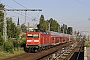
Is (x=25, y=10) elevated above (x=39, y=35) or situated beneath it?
elevated above

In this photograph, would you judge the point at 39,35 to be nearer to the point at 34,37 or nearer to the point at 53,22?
the point at 34,37

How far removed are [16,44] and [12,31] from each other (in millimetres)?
32722

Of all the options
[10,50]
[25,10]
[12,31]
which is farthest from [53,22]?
[10,50]

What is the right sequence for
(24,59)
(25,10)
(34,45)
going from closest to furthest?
(24,59), (34,45), (25,10)

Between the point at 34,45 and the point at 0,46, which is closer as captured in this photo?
the point at 0,46

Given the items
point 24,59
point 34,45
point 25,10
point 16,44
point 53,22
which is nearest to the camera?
point 24,59

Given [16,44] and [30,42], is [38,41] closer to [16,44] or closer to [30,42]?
[30,42]

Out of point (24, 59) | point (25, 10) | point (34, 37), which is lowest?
point (24, 59)

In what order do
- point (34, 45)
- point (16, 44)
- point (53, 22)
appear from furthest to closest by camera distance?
point (53, 22) < point (16, 44) < point (34, 45)

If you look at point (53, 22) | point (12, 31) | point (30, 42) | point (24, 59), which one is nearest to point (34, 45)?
point (30, 42)

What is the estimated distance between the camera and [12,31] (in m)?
Result: 66.5

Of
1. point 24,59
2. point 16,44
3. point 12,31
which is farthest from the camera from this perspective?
point 12,31

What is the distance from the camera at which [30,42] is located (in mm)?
32344

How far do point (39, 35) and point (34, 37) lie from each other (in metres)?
0.80
